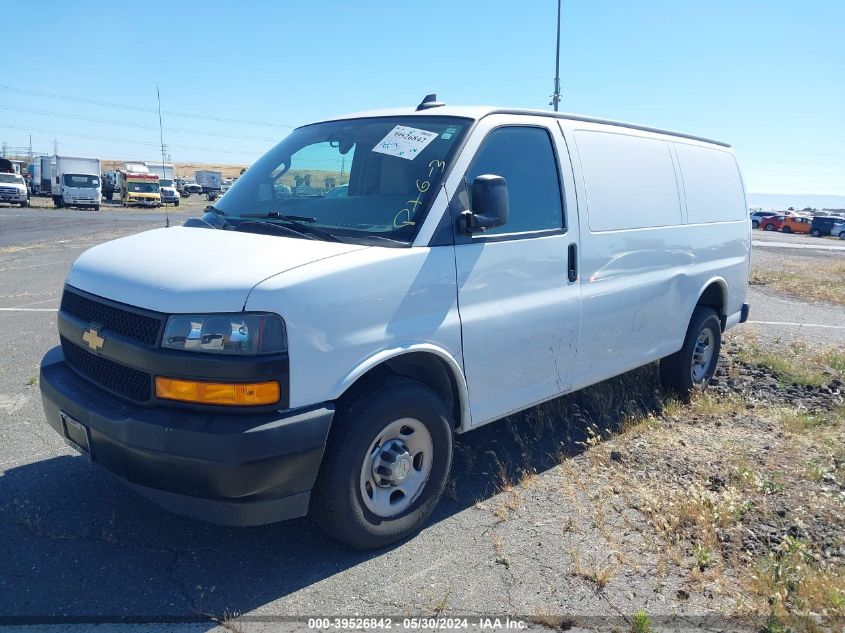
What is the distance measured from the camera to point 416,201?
3.58 metres

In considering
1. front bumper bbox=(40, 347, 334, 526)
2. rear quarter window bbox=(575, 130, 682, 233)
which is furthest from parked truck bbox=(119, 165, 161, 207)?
front bumper bbox=(40, 347, 334, 526)

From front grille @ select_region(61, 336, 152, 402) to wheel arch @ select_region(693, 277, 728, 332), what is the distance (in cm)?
454

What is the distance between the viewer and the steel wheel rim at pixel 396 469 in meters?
3.35

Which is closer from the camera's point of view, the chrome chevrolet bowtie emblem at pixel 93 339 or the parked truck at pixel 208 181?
the chrome chevrolet bowtie emblem at pixel 93 339

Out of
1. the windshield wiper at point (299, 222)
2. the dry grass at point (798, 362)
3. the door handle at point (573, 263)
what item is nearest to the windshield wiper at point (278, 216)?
the windshield wiper at point (299, 222)

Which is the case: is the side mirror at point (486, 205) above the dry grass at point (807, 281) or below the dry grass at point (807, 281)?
above

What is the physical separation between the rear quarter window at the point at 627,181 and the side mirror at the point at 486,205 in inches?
43.7

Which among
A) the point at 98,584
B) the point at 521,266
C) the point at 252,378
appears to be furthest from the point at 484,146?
the point at 98,584

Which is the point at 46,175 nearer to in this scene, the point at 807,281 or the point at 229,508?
the point at 807,281

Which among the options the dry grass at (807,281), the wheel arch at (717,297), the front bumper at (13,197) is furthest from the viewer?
A: the front bumper at (13,197)

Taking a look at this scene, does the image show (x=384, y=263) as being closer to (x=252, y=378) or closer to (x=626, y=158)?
(x=252, y=378)

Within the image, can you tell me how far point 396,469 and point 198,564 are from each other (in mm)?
1033

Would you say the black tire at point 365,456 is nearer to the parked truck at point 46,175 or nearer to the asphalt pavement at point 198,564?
the asphalt pavement at point 198,564

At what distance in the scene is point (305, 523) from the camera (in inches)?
145
